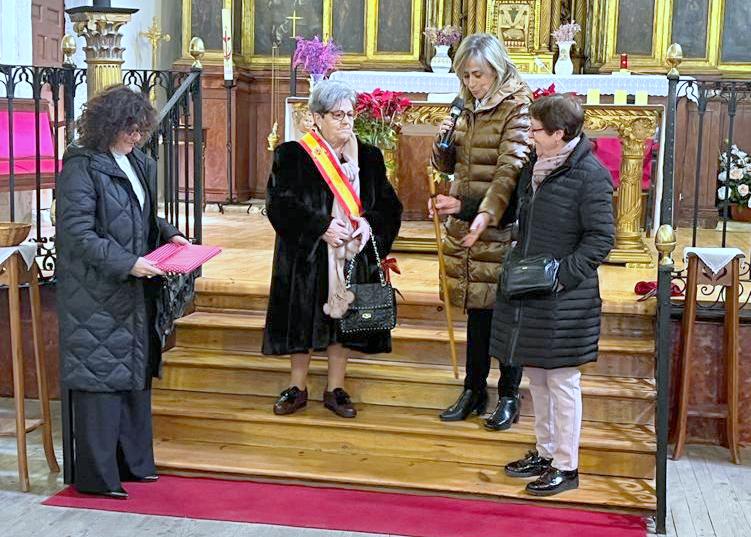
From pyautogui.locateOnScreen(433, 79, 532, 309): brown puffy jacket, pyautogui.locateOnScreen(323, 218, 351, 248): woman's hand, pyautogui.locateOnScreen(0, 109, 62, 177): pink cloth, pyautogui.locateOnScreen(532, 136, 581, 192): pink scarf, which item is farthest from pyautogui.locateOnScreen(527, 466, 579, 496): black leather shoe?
pyautogui.locateOnScreen(0, 109, 62, 177): pink cloth

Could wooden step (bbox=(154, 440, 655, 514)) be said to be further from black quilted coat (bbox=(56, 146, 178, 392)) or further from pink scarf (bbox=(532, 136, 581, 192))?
pink scarf (bbox=(532, 136, 581, 192))

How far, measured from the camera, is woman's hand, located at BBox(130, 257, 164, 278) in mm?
4039

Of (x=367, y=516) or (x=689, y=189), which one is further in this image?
(x=689, y=189)

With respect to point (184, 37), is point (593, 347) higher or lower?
lower

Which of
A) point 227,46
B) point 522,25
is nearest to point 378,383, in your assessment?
point 227,46

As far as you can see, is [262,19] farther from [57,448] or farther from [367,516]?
[367,516]

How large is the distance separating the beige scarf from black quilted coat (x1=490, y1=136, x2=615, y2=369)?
→ 0.76m

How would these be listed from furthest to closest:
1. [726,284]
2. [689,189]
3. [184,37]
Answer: [184,37], [689,189], [726,284]

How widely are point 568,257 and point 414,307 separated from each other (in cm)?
155

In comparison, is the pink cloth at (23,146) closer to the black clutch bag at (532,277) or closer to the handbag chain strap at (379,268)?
the handbag chain strap at (379,268)

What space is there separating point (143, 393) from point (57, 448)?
0.87 meters

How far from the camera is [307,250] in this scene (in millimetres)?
4488

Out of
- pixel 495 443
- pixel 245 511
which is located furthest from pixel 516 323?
pixel 245 511

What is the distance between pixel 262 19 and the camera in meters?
10.5
